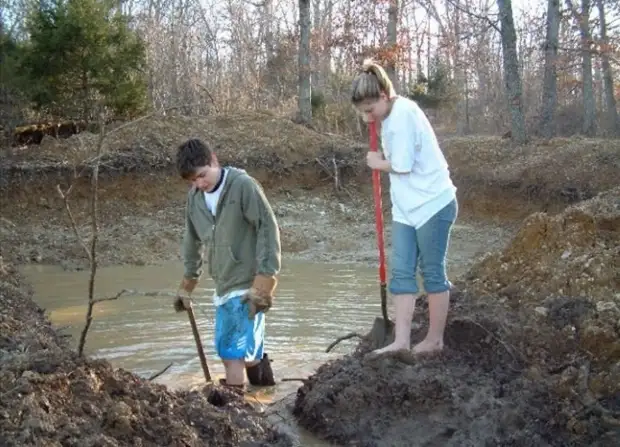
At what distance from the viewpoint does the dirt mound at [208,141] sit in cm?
1681

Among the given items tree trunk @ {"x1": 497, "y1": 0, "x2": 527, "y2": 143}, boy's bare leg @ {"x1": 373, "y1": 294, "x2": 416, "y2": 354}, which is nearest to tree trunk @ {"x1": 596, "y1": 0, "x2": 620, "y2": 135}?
tree trunk @ {"x1": 497, "y1": 0, "x2": 527, "y2": 143}

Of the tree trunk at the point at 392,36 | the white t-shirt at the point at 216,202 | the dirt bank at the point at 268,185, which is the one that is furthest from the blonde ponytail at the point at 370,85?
the tree trunk at the point at 392,36

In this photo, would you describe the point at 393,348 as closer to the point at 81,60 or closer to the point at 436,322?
the point at 436,322

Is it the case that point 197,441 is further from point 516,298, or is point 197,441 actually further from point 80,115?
point 80,115

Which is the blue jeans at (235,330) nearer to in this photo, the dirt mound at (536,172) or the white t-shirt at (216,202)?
the white t-shirt at (216,202)

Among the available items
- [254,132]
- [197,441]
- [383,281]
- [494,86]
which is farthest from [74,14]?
[494,86]

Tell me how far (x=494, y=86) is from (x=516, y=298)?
91.3ft

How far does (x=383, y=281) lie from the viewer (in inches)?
218

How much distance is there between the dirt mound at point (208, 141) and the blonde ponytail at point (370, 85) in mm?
12341

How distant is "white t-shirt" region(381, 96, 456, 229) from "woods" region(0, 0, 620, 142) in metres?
4.25

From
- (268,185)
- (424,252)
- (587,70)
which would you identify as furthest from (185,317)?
(587,70)

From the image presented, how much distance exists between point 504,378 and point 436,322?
522 millimetres

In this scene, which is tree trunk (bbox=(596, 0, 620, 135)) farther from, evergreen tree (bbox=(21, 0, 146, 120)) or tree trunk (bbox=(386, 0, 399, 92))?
evergreen tree (bbox=(21, 0, 146, 120))

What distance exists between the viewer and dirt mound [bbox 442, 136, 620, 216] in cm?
1510
